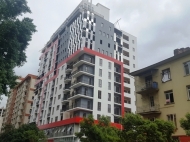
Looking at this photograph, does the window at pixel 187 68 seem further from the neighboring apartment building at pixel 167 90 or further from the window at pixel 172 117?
the window at pixel 172 117

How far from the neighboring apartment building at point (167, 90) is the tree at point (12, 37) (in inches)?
549

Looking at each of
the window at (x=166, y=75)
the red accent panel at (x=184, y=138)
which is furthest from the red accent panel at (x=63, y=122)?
the red accent panel at (x=184, y=138)

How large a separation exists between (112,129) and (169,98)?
6.86 meters

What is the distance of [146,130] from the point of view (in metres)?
14.9

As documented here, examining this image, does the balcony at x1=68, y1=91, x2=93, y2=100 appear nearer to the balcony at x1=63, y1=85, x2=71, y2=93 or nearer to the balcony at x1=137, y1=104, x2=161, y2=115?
the balcony at x1=63, y1=85, x2=71, y2=93

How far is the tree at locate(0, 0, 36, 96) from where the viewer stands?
15.0 metres

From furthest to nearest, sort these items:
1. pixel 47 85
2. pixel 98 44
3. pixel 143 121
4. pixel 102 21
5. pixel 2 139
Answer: pixel 47 85 < pixel 102 21 < pixel 98 44 < pixel 2 139 < pixel 143 121

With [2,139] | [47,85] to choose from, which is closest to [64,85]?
[47,85]

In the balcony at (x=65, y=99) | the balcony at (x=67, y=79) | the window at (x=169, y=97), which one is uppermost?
the balcony at (x=67, y=79)

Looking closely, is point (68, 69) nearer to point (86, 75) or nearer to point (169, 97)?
point (86, 75)

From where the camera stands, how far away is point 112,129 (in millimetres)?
20500

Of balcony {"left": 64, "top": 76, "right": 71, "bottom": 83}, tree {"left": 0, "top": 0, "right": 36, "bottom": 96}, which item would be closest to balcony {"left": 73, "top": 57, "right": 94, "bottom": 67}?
balcony {"left": 64, "top": 76, "right": 71, "bottom": 83}

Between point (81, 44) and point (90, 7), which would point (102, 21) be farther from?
point (81, 44)

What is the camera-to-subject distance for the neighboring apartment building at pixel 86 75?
141ft
